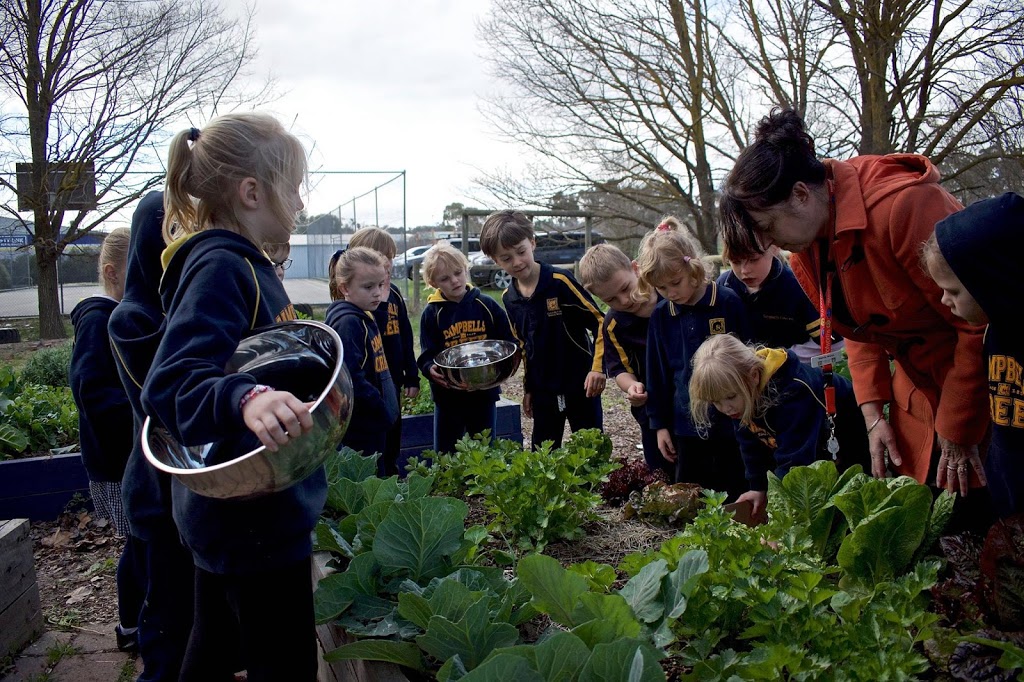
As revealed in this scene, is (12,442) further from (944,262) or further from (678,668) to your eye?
(944,262)

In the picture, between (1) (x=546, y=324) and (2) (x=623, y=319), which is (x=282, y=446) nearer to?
(2) (x=623, y=319)

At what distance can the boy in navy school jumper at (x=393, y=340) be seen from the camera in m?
4.83

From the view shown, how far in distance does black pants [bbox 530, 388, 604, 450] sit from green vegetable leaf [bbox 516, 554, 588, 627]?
10.1 ft

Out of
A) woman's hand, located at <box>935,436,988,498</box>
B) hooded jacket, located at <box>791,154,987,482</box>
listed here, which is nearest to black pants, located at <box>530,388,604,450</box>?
hooded jacket, located at <box>791,154,987,482</box>

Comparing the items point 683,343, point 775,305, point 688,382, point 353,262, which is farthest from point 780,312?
point 353,262

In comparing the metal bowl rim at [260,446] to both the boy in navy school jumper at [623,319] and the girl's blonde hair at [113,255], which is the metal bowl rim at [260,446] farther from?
the boy in navy school jumper at [623,319]

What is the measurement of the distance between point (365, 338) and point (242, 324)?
252 cm

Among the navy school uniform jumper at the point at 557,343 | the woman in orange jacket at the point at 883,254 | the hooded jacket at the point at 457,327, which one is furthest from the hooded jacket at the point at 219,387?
the hooded jacket at the point at 457,327

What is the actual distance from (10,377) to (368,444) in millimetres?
3669

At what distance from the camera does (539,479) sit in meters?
2.70

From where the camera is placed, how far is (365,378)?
415cm

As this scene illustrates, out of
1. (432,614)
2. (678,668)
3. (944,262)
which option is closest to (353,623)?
(432,614)

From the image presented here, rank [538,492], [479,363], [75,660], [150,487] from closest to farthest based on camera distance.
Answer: [150,487]
[538,492]
[75,660]
[479,363]

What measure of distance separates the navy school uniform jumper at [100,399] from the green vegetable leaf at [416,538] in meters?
1.49
